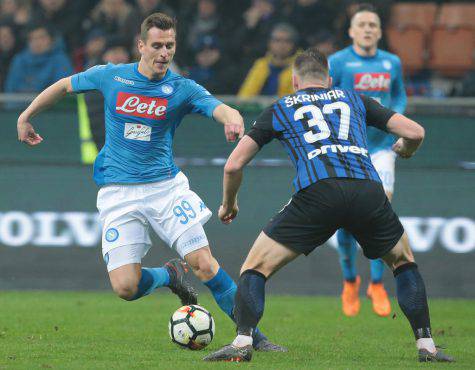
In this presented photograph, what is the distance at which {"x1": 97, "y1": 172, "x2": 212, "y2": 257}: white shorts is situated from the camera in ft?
24.8

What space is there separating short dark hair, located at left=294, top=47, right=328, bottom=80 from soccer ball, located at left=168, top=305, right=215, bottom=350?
1890 millimetres

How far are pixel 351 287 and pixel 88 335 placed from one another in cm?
282

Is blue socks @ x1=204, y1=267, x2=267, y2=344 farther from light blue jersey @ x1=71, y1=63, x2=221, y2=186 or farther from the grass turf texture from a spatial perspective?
light blue jersey @ x1=71, y1=63, x2=221, y2=186

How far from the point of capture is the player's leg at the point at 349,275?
993 cm

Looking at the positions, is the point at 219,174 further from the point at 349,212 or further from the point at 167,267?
the point at 349,212

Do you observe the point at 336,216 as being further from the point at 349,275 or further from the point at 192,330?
the point at 349,275

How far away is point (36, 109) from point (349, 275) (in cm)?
374

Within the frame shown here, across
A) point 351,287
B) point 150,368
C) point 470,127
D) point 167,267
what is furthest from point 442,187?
point 150,368

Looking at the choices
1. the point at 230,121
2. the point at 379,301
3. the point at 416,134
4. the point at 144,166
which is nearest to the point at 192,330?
the point at 144,166

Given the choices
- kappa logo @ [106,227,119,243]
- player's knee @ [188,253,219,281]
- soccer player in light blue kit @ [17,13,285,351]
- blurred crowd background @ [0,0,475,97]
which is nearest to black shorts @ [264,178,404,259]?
player's knee @ [188,253,219,281]

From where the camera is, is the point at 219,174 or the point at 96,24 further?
the point at 96,24

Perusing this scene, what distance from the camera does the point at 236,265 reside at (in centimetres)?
1123

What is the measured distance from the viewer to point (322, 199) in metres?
6.50

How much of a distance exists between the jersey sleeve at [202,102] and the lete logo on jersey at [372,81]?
9.24 feet
